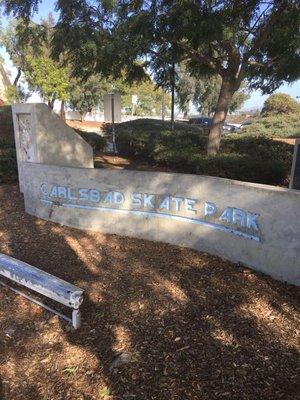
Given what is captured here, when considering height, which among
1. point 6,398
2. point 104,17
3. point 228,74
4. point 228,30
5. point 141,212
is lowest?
point 6,398

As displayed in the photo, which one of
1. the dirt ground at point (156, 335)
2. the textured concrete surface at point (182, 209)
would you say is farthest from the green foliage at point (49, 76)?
the dirt ground at point (156, 335)

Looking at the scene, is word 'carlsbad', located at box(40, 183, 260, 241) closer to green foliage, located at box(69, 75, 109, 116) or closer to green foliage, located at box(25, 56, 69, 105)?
green foliage, located at box(25, 56, 69, 105)

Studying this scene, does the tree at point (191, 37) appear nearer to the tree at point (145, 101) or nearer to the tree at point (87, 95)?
the tree at point (87, 95)

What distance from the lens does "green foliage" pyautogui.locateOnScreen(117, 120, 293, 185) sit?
8.16 metres

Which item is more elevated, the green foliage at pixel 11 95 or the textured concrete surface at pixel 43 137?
the green foliage at pixel 11 95

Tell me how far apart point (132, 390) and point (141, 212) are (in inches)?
125

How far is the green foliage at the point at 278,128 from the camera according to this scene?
995 inches

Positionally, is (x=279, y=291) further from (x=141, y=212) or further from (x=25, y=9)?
(x=25, y=9)

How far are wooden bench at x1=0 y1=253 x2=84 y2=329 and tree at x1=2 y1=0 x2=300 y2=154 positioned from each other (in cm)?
558

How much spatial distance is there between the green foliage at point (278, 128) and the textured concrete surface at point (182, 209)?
18378mm

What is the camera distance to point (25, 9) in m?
10.4

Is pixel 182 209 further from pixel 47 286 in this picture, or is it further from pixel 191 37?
pixel 191 37

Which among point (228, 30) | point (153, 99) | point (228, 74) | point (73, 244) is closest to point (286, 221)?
point (73, 244)

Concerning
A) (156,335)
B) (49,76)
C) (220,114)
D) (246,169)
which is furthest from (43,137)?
(49,76)
